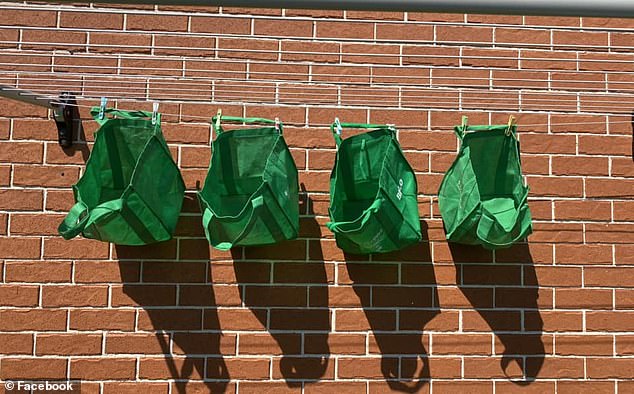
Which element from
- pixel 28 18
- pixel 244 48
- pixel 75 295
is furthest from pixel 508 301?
pixel 28 18

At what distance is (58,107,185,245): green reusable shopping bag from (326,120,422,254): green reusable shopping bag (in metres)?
0.60

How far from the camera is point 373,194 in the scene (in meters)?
2.41

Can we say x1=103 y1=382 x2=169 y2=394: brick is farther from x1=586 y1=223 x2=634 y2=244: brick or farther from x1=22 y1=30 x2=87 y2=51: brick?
x1=586 y1=223 x2=634 y2=244: brick

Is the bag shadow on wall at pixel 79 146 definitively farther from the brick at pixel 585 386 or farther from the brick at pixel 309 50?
the brick at pixel 585 386

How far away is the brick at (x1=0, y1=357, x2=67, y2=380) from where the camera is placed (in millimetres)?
2434

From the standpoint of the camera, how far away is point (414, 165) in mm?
2584

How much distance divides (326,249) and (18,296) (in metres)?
1.19

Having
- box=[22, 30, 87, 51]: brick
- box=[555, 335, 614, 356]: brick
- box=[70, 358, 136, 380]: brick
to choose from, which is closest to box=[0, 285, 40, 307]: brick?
box=[70, 358, 136, 380]: brick

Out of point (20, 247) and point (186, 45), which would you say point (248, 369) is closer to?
point (20, 247)

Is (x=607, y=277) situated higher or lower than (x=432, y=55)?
lower

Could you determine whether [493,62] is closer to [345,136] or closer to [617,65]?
[617,65]

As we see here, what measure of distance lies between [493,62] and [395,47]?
0.41m

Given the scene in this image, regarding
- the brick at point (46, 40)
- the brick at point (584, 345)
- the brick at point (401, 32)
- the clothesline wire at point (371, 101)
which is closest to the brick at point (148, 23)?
the brick at point (46, 40)

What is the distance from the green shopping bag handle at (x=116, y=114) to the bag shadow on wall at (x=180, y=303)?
0.40 metres
